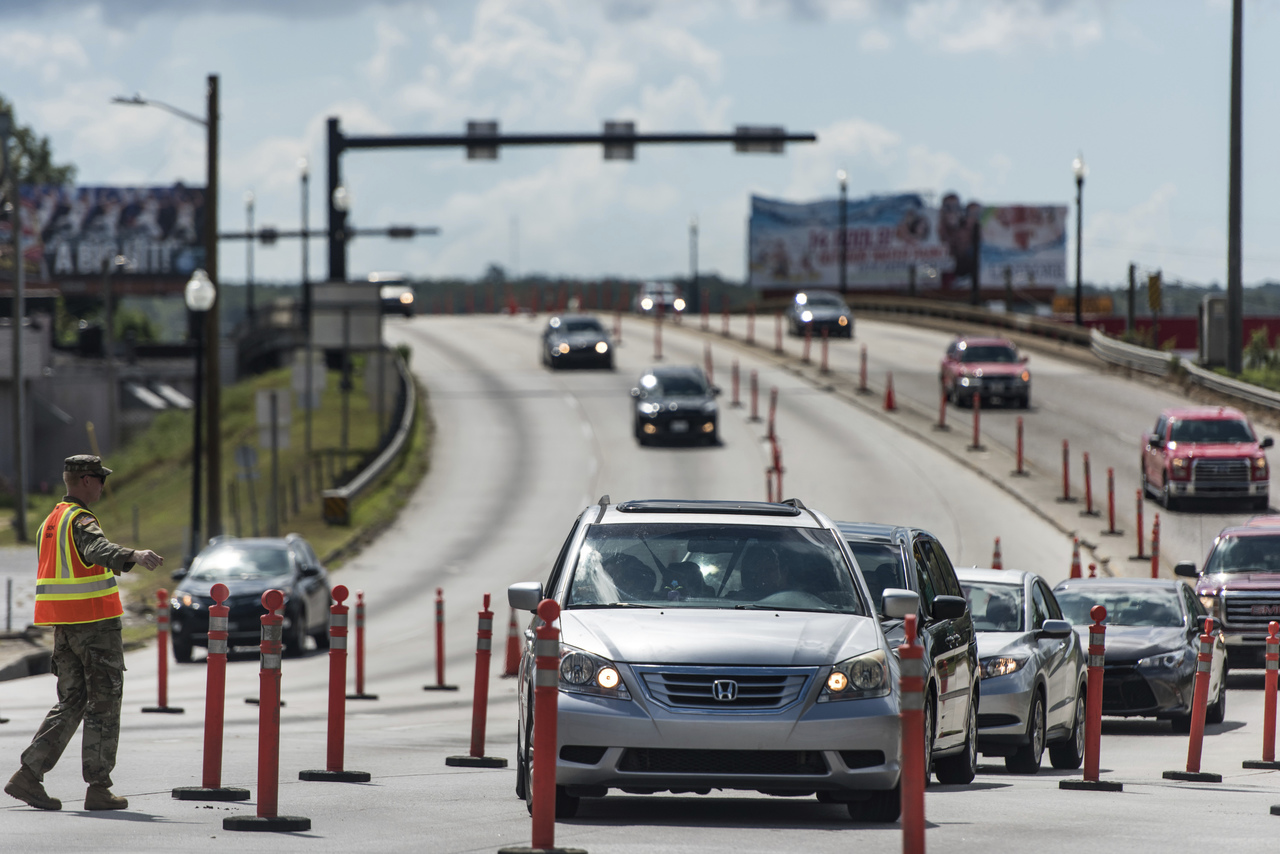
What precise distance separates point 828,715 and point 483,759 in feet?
15.2

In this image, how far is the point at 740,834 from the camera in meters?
8.91

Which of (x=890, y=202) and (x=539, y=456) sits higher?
(x=890, y=202)

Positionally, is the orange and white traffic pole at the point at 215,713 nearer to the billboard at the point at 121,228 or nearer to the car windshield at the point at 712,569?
the car windshield at the point at 712,569

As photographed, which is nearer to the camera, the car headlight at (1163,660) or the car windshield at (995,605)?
the car windshield at (995,605)

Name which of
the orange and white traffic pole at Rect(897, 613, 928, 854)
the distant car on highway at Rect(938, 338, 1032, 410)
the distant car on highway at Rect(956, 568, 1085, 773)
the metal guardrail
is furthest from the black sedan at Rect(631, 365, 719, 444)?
the orange and white traffic pole at Rect(897, 613, 928, 854)

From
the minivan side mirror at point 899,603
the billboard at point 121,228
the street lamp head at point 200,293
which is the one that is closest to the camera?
the minivan side mirror at point 899,603

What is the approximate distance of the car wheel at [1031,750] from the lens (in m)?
13.8

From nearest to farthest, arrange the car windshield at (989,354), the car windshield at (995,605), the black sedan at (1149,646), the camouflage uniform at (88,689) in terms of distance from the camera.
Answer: the camouflage uniform at (88,689) < the car windshield at (995,605) < the black sedan at (1149,646) < the car windshield at (989,354)

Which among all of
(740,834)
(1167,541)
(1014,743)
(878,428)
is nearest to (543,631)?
(740,834)

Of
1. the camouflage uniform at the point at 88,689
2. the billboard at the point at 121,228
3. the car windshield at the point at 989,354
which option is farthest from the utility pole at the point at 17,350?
the billboard at the point at 121,228

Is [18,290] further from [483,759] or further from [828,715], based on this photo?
[828,715]

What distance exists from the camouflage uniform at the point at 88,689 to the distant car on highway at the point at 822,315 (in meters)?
57.4

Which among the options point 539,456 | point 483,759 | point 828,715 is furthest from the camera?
point 539,456

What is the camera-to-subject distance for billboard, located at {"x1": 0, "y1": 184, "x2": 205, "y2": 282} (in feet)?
357
